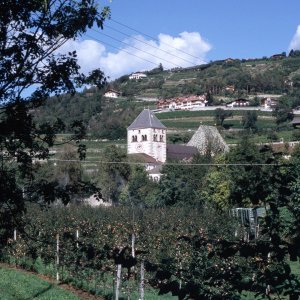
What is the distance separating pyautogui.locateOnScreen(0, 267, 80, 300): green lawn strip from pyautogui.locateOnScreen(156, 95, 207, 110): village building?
89.8m

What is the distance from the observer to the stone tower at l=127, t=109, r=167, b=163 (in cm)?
7919

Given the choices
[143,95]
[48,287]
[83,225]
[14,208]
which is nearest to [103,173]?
[83,225]

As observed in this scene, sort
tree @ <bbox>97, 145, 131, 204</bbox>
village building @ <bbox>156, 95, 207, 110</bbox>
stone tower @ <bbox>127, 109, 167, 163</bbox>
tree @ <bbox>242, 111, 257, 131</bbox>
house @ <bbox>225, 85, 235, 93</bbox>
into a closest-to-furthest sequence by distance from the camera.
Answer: tree @ <bbox>97, 145, 131, 204</bbox>, stone tower @ <bbox>127, 109, 167, 163</bbox>, tree @ <bbox>242, 111, 257, 131</bbox>, village building @ <bbox>156, 95, 207, 110</bbox>, house @ <bbox>225, 85, 235, 93</bbox>

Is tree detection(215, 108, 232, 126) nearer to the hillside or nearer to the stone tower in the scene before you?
the stone tower

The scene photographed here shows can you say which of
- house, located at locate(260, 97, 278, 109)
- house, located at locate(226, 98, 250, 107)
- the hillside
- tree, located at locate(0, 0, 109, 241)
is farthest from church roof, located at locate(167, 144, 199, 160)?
tree, located at locate(0, 0, 109, 241)

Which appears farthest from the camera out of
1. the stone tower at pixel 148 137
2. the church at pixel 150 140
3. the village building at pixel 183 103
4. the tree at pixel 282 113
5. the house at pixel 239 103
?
the village building at pixel 183 103

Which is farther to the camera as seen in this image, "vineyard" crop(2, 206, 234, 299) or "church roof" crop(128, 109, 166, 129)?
"church roof" crop(128, 109, 166, 129)

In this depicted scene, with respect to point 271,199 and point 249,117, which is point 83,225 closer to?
point 271,199

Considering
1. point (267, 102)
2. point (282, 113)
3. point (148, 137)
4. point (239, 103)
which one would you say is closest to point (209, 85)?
point (239, 103)

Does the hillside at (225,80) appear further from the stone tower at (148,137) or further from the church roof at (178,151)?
the stone tower at (148,137)

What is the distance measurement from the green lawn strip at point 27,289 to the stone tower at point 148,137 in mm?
62368

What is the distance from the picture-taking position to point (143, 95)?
4872 inches

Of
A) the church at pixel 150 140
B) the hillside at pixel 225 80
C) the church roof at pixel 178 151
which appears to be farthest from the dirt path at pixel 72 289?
the hillside at pixel 225 80

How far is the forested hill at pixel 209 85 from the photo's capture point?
95.5m
